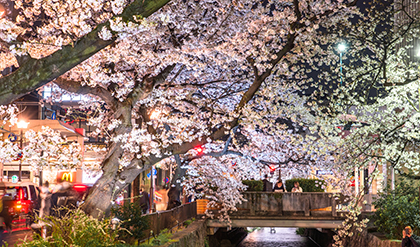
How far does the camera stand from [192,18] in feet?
44.3

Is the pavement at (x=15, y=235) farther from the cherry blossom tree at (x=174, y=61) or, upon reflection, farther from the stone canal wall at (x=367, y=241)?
the stone canal wall at (x=367, y=241)

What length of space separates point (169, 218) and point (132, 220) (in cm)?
374

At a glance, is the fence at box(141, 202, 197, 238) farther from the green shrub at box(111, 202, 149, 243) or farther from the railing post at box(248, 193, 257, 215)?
the railing post at box(248, 193, 257, 215)

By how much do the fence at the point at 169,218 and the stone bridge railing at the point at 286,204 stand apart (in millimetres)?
3002

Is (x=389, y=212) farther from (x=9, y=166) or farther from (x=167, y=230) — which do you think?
(x=9, y=166)

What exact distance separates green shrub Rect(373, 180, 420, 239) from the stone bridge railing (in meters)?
3.71

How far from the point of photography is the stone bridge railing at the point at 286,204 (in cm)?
2214

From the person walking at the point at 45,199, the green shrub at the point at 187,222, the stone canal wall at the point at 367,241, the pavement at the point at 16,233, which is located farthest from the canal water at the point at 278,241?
the person walking at the point at 45,199

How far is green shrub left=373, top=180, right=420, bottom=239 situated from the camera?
15.9 m

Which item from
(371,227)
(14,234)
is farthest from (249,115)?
(14,234)

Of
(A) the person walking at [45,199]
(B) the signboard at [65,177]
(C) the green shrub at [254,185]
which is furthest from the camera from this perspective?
(C) the green shrub at [254,185]

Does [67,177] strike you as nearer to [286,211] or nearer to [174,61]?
[286,211]

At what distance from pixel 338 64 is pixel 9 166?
2647cm

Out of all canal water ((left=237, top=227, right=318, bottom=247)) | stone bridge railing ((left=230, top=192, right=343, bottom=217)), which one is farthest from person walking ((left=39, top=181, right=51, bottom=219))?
canal water ((left=237, top=227, right=318, bottom=247))
